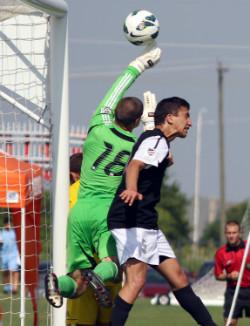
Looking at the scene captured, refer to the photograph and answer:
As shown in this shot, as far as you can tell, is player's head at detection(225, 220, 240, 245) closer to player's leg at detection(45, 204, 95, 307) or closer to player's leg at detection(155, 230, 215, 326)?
player's leg at detection(45, 204, 95, 307)

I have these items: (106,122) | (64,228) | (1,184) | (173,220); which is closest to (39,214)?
(1,184)

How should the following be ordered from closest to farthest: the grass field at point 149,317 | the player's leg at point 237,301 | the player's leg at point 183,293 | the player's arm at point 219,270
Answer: the player's leg at point 183,293, the grass field at point 149,317, the player's leg at point 237,301, the player's arm at point 219,270

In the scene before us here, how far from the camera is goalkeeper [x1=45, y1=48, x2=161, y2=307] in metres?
8.75

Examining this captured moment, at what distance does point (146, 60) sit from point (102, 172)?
959mm

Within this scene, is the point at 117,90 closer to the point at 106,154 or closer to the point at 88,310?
the point at 106,154

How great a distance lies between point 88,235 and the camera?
8797 millimetres

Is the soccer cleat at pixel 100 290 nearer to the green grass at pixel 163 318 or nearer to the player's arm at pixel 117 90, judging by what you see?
the player's arm at pixel 117 90

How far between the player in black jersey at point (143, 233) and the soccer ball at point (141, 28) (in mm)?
1079

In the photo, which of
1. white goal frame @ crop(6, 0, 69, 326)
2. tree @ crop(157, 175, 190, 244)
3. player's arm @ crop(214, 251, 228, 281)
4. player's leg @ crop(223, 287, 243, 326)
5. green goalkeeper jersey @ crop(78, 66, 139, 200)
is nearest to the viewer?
green goalkeeper jersey @ crop(78, 66, 139, 200)

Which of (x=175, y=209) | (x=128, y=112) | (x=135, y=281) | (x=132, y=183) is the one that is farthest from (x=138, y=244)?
(x=175, y=209)

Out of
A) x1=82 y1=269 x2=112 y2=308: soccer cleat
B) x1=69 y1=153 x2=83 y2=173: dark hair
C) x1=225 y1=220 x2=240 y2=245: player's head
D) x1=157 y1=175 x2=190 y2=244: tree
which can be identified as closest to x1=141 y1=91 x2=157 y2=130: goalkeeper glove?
x1=69 y1=153 x2=83 y2=173: dark hair

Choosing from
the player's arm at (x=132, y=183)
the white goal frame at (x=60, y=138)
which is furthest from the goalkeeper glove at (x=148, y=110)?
the player's arm at (x=132, y=183)

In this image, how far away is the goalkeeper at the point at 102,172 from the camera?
8.75 m

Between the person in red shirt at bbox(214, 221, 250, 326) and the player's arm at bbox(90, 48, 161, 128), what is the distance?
5.16 meters
